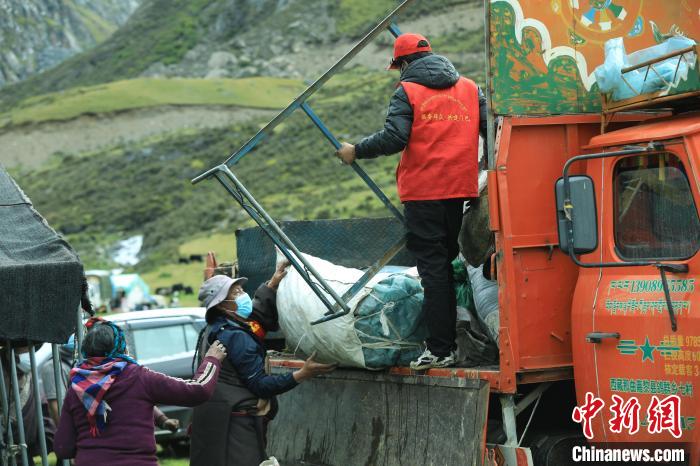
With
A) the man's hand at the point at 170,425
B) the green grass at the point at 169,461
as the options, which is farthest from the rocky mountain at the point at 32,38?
the man's hand at the point at 170,425

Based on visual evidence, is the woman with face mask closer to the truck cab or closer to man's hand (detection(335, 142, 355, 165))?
man's hand (detection(335, 142, 355, 165))

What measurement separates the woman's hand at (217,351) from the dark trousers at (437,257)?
1.15m

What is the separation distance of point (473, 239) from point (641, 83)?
4.63 ft

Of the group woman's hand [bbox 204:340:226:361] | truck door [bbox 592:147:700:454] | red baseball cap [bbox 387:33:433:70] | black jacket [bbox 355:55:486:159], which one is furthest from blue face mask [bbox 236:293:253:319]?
truck door [bbox 592:147:700:454]

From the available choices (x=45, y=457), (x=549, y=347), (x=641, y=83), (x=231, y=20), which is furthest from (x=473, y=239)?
(x=231, y=20)

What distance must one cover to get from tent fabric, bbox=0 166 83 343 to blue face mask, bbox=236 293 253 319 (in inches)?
41.7

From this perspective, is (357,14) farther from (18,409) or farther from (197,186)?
(18,409)

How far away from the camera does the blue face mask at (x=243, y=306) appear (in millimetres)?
6176

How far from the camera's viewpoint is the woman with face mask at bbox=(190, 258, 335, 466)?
5.98 m

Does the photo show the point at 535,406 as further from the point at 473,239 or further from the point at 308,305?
the point at 308,305

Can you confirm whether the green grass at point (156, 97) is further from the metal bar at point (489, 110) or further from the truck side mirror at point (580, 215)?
the truck side mirror at point (580, 215)

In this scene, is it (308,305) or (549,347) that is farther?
(308,305)

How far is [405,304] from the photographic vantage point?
613 cm

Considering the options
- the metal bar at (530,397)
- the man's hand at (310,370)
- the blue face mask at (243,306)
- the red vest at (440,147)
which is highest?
the red vest at (440,147)
